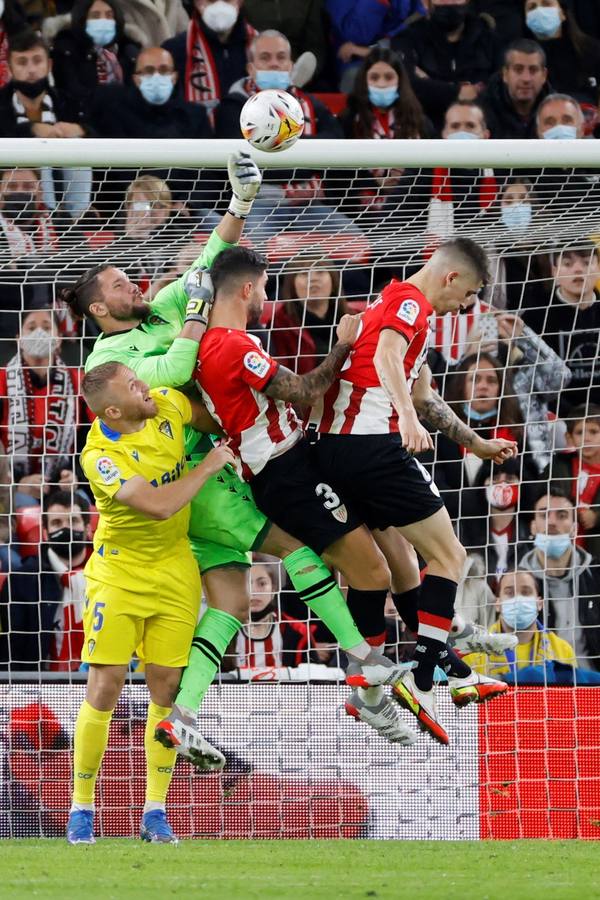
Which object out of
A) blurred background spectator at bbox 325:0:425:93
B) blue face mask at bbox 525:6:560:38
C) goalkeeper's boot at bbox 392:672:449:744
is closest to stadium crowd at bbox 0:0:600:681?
blue face mask at bbox 525:6:560:38

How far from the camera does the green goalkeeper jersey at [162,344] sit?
21.0 ft

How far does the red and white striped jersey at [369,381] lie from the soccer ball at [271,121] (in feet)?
2.74

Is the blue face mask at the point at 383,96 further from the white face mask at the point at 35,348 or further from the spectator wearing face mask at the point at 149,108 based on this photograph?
the white face mask at the point at 35,348

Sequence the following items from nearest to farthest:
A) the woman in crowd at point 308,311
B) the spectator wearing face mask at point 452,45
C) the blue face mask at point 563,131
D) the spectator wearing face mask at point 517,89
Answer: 1. the woman in crowd at point 308,311
2. the blue face mask at point 563,131
3. the spectator wearing face mask at point 517,89
4. the spectator wearing face mask at point 452,45

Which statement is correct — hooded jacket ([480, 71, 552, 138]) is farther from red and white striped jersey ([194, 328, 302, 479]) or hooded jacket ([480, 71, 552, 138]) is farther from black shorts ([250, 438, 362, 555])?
black shorts ([250, 438, 362, 555])

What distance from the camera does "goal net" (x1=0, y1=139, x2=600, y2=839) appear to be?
26.1ft

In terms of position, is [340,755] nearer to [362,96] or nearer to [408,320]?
[408,320]

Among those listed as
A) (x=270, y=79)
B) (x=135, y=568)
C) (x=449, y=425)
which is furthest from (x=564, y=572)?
(x=270, y=79)

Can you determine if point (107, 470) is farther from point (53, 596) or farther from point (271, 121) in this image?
point (53, 596)

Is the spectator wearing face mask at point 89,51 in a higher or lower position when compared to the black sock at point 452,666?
higher

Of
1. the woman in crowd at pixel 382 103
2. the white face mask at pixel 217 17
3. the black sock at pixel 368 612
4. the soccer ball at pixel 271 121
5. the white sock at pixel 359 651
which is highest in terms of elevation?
the white face mask at pixel 217 17

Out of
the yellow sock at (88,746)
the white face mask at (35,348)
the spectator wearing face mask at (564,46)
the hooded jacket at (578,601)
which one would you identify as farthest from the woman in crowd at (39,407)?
the spectator wearing face mask at (564,46)

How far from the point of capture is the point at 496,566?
29.5ft

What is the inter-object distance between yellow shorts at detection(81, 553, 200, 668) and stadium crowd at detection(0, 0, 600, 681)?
5.36ft
